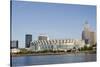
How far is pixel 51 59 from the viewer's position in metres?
2.19

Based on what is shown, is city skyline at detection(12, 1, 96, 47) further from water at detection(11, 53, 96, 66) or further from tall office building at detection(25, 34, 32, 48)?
water at detection(11, 53, 96, 66)

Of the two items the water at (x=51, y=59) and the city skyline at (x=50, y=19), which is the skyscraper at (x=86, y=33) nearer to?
the city skyline at (x=50, y=19)

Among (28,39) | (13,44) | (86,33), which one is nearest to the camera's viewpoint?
(13,44)

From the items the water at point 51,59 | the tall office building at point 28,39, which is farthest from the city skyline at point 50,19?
the water at point 51,59

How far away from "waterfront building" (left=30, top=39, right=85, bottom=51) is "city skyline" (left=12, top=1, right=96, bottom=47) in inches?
2.3

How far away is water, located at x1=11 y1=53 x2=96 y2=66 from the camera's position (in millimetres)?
2053

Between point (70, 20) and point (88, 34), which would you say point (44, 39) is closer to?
point (70, 20)

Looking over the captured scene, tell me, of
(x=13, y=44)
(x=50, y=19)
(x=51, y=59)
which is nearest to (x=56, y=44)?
(x=51, y=59)

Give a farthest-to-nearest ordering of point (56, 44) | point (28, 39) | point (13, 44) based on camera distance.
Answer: point (56, 44) → point (28, 39) → point (13, 44)

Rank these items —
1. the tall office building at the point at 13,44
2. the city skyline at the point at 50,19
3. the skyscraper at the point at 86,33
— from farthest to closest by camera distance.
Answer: the skyscraper at the point at 86,33 → the city skyline at the point at 50,19 → the tall office building at the point at 13,44

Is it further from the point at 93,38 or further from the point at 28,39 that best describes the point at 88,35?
the point at 28,39

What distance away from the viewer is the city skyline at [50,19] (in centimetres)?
203

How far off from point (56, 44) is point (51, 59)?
185 mm

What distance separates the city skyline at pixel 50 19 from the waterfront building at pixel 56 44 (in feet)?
0.19
